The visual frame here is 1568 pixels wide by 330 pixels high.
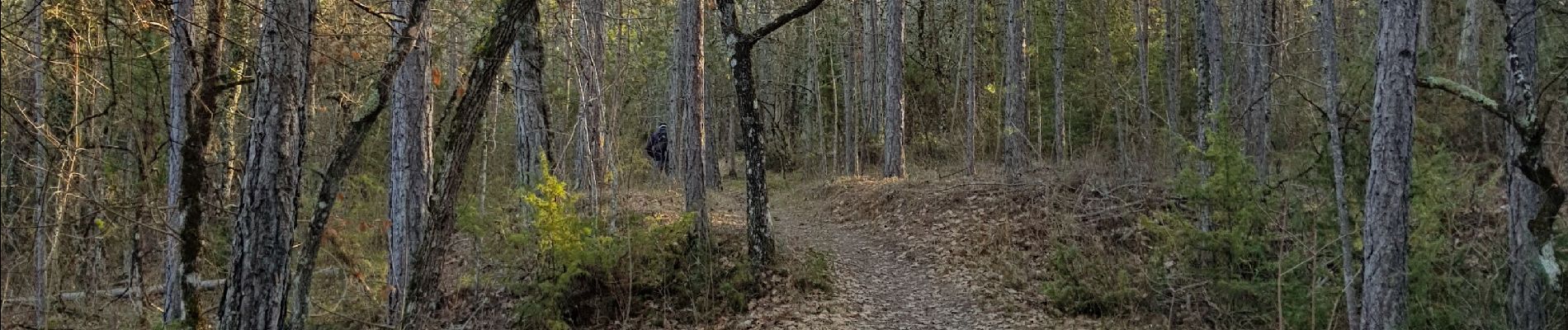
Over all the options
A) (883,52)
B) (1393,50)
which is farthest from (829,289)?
(883,52)

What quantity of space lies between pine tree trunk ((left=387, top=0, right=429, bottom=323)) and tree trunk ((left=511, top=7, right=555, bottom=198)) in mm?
926

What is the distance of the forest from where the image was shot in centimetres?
507

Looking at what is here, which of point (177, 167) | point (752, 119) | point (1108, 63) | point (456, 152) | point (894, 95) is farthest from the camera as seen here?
point (1108, 63)

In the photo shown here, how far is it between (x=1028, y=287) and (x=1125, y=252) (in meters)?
1.50

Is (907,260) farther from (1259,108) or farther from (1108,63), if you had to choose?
(1108,63)

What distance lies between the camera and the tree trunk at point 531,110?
8.65 meters

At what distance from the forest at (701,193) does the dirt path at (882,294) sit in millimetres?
58

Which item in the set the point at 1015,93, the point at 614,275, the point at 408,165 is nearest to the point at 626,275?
the point at 614,275

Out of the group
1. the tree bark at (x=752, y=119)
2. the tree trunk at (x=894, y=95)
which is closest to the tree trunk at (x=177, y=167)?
the tree bark at (x=752, y=119)

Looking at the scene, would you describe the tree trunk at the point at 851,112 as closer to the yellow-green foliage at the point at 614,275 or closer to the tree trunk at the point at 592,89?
the yellow-green foliage at the point at 614,275

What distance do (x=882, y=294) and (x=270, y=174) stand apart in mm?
6976

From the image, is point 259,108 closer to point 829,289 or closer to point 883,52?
point 829,289

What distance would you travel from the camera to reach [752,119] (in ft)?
32.8

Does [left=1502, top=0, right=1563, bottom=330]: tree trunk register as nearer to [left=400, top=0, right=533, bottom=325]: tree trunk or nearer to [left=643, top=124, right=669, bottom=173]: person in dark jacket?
[left=400, top=0, right=533, bottom=325]: tree trunk
